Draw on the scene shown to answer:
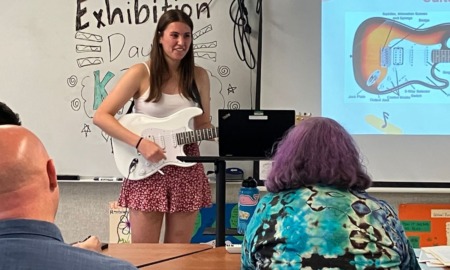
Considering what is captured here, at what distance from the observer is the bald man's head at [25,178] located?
0.92m

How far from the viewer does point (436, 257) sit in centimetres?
174

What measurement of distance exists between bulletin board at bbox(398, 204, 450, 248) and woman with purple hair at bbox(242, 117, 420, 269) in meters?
1.77

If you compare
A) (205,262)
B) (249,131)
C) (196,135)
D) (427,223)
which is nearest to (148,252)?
(205,262)

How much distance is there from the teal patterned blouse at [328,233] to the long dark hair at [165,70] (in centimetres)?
125

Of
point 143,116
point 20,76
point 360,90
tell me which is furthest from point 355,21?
point 20,76

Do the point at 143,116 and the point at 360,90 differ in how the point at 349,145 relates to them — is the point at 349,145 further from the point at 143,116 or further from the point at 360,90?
the point at 360,90

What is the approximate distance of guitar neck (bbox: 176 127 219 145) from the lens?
2.54m

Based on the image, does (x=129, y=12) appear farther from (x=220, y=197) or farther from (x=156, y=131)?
(x=220, y=197)

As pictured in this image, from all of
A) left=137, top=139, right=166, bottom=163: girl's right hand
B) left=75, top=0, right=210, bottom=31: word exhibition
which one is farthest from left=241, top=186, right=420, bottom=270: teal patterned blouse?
left=75, top=0, right=210, bottom=31: word exhibition

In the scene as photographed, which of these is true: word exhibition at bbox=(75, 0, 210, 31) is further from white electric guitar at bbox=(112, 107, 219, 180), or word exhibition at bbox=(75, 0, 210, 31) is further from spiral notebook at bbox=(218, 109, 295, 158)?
spiral notebook at bbox=(218, 109, 295, 158)

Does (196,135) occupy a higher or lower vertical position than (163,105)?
lower

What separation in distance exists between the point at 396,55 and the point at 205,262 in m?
1.87

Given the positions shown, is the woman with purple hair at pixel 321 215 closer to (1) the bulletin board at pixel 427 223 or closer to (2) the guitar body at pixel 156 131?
(2) the guitar body at pixel 156 131

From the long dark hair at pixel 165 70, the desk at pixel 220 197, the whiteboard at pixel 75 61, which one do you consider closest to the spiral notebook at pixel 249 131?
the desk at pixel 220 197
